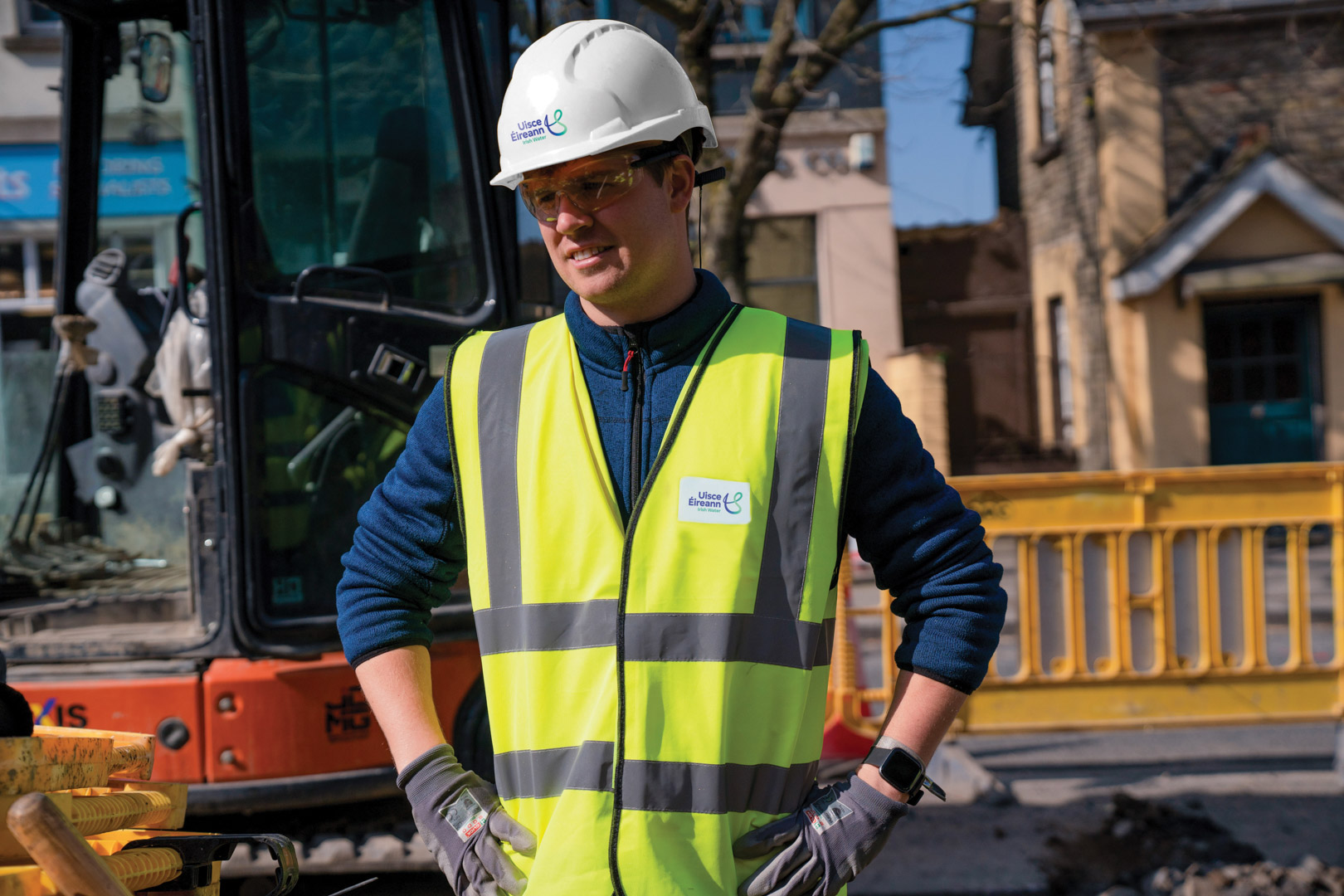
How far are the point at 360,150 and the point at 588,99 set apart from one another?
2.48 meters

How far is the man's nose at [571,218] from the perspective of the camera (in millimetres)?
1839

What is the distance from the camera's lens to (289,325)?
388 cm

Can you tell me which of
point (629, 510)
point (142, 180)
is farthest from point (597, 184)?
point (142, 180)

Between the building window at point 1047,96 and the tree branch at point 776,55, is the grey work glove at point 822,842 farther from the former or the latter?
the building window at point 1047,96

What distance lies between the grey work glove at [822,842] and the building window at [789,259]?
50.1 ft

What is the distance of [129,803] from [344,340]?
2.15m

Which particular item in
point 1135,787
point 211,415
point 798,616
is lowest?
point 1135,787

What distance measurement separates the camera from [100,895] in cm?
163

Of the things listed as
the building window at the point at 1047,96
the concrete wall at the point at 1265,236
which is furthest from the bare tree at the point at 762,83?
the building window at the point at 1047,96

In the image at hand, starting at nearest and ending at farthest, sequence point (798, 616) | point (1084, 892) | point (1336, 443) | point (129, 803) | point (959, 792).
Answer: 1. point (798, 616)
2. point (129, 803)
3. point (1084, 892)
4. point (959, 792)
5. point (1336, 443)

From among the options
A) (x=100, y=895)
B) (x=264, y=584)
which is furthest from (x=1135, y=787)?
(x=100, y=895)

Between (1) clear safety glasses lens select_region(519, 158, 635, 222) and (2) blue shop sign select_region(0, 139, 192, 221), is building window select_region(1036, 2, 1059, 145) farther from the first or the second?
(1) clear safety glasses lens select_region(519, 158, 635, 222)

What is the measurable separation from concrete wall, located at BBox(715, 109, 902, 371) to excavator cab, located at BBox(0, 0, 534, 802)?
12.3m

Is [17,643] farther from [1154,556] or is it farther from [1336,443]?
[1336,443]
